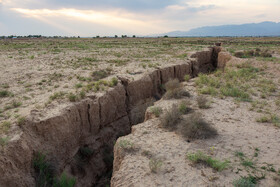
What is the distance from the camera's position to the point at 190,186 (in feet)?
15.7

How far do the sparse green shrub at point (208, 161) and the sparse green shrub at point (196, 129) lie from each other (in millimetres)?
1062

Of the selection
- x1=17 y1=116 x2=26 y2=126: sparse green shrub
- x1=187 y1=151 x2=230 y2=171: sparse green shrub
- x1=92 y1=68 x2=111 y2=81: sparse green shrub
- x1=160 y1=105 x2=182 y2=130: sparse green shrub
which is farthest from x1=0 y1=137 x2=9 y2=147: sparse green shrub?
x1=92 y1=68 x2=111 y2=81: sparse green shrub

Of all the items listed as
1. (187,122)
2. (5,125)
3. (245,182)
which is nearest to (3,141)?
(5,125)

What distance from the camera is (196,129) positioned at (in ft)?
22.5

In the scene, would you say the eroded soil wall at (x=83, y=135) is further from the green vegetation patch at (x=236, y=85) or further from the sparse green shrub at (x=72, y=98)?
the green vegetation patch at (x=236, y=85)

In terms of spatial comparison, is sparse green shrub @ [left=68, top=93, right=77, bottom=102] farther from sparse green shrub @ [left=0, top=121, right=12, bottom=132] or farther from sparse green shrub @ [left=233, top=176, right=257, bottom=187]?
sparse green shrub @ [left=233, top=176, right=257, bottom=187]

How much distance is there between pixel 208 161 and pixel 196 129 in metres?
1.56

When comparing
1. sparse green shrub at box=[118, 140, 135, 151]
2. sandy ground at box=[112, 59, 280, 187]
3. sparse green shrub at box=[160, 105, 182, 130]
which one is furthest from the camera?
sparse green shrub at box=[160, 105, 182, 130]

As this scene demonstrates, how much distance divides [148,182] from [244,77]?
11473mm

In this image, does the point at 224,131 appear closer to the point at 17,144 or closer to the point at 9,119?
the point at 17,144

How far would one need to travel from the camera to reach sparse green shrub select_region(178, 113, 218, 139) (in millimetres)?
6781

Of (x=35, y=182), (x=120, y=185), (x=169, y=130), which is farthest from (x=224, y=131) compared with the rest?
(x=35, y=182)

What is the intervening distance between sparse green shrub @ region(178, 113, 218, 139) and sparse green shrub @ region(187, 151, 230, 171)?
41.8 inches

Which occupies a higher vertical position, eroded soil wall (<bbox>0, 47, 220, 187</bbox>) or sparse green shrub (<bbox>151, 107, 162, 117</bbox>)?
sparse green shrub (<bbox>151, 107, 162, 117</bbox>)
